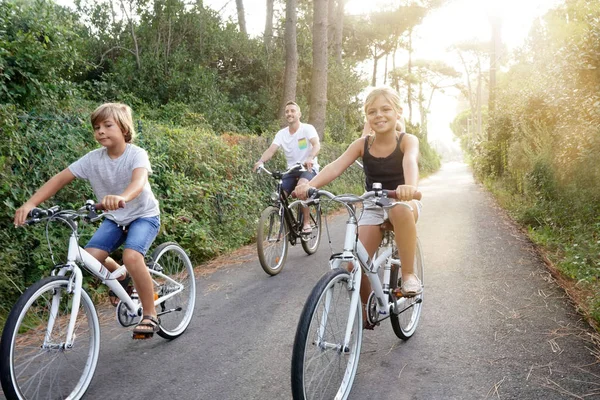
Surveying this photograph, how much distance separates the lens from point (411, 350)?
3559 millimetres

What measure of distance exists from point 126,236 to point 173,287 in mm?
691

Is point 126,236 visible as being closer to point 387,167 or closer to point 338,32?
point 387,167

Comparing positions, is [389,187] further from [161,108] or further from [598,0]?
[161,108]

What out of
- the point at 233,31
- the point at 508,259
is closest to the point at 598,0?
the point at 508,259

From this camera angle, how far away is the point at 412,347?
11.9ft

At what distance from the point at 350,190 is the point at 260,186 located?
21.2ft

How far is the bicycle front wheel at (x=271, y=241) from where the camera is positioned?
580 cm

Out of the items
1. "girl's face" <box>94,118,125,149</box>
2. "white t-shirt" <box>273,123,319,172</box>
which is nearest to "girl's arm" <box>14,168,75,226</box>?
"girl's face" <box>94,118,125,149</box>

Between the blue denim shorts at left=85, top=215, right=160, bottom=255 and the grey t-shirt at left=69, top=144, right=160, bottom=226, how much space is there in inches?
2.4

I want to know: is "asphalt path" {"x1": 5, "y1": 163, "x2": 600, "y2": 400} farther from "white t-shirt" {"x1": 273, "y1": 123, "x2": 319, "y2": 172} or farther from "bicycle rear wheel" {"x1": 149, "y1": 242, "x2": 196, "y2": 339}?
"white t-shirt" {"x1": 273, "y1": 123, "x2": 319, "y2": 172}

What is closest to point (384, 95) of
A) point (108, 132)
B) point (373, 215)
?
point (373, 215)

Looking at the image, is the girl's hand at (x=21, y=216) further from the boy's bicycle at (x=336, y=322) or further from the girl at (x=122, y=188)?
the boy's bicycle at (x=336, y=322)

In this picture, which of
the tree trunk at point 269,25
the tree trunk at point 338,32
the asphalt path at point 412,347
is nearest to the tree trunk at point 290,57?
the tree trunk at point 269,25

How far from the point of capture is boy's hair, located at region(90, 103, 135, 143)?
336 centimetres
